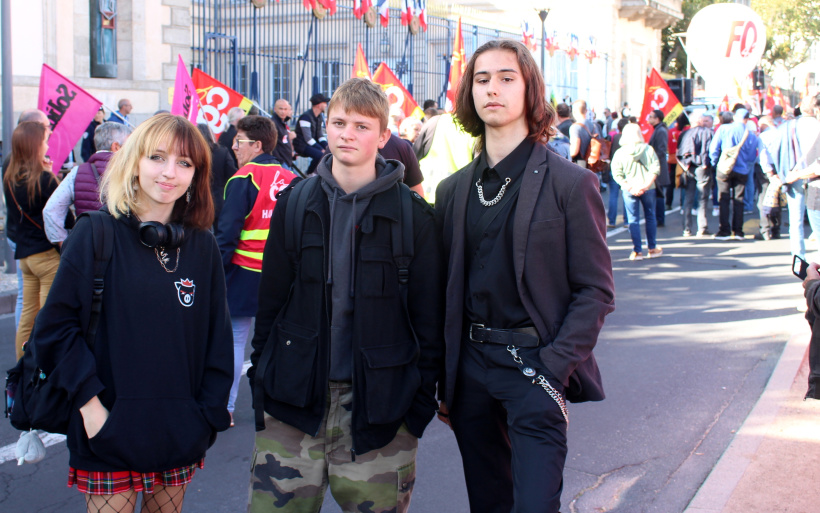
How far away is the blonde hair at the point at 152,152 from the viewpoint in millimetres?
2539

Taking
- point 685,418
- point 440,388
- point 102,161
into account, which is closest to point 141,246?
point 440,388

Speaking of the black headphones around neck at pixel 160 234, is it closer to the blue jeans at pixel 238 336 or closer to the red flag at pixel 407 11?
the blue jeans at pixel 238 336

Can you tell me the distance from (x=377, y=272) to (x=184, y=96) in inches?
257

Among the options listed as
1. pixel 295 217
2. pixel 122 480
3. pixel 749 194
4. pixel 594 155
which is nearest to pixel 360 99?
pixel 295 217

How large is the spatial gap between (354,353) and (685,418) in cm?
321

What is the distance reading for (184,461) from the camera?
2.49m

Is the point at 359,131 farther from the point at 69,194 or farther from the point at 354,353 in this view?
the point at 69,194

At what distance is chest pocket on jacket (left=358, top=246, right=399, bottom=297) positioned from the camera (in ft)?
8.41

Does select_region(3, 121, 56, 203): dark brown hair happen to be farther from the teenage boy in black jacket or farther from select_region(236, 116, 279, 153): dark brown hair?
the teenage boy in black jacket

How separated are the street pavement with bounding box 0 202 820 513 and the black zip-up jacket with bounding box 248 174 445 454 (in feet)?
4.81

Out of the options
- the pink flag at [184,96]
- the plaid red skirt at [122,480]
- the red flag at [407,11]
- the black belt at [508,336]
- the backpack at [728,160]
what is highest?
the red flag at [407,11]

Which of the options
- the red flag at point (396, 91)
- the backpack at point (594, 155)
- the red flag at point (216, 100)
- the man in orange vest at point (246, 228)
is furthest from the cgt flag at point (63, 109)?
the backpack at point (594, 155)

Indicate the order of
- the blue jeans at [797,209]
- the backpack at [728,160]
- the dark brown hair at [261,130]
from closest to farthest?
the dark brown hair at [261,130]
the blue jeans at [797,209]
the backpack at [728,160]

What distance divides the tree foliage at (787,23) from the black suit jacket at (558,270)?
53.4 m
